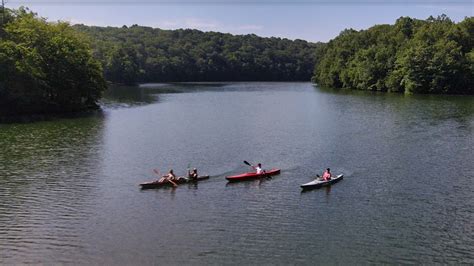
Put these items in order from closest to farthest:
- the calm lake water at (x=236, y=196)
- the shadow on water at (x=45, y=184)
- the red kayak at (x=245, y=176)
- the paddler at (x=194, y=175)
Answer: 1. the calm lake water at (x=236, y=196)
2. the shadow on water at (x=45, y=184)
3. the paddler at (x=194, y=175)
4. the red kayak at (x=245, y=176)

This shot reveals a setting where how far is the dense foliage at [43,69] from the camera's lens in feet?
214

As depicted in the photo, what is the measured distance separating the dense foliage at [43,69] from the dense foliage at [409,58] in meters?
72.6

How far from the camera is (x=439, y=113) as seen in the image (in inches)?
3036

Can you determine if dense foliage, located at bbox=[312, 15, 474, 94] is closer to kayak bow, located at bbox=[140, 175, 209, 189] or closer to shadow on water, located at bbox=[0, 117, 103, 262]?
shadow on water, located at bbox=[0, 117, 103, 262]

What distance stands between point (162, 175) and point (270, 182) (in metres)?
8.26

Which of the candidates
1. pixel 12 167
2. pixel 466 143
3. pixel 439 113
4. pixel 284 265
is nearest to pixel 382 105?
pixel 439 113

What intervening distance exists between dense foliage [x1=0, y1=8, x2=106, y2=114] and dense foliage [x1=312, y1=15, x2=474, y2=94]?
7262 cm

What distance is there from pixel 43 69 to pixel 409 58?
267ft

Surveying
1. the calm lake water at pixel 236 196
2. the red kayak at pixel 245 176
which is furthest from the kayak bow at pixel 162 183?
the red kayak at pixel 245 176

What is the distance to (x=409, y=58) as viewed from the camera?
120m

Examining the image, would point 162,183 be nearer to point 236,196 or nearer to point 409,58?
point 236,196

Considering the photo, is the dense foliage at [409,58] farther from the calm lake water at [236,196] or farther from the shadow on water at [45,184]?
the shadow on water at [45,184]

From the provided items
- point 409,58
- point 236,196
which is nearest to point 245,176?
point 236,196

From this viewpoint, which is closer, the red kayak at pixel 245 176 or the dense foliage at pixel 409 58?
the red kayak at pixel 245 176
